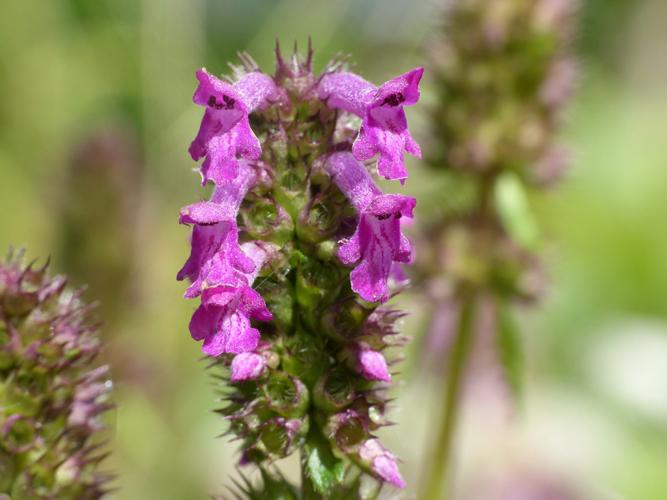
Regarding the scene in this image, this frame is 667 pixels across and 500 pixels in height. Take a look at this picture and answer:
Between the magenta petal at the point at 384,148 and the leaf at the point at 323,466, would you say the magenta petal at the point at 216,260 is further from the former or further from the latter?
the leaf at the point at 323,466

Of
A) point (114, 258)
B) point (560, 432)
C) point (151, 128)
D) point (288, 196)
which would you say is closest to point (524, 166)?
point (288, 196)

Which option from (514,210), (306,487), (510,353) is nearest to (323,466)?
(306,487)

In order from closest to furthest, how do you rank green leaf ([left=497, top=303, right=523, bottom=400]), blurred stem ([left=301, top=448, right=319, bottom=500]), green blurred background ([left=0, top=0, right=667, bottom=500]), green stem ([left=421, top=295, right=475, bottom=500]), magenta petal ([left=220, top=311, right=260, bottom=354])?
magenta petal ([left=220, top=311, right=260, bottom=354])
blurred stem ([left=301, top=448, right=319, bottom=500])
green stem ([left=421, top=295, right=475, bottom=500])
green leaf ([left=497, top=303, right=523, bottom=400])
green blurred background ([left=0, top=0, right=667, bottom=500])

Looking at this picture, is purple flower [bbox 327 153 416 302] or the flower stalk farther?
the flower stalk

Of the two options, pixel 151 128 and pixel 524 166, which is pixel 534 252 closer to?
pixel 524 166

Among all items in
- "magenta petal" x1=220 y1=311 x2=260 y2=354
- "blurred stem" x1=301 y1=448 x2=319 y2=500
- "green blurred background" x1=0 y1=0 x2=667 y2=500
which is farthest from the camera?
"green blurred background" x1=0 y1=0 x2=667 y2=500

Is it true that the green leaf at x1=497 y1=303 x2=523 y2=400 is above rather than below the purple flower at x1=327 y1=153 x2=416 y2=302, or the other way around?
above

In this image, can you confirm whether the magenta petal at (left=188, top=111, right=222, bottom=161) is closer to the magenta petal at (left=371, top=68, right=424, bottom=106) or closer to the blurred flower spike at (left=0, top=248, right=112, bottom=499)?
the magenta petal at (left=371, top=68, right=424, bottom=106)

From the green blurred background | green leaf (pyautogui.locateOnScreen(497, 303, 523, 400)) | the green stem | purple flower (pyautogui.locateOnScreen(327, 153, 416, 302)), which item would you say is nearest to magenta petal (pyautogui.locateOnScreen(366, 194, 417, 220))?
purple flower (pyautogui.locateOnScreen(327, 153, 416, 302))
